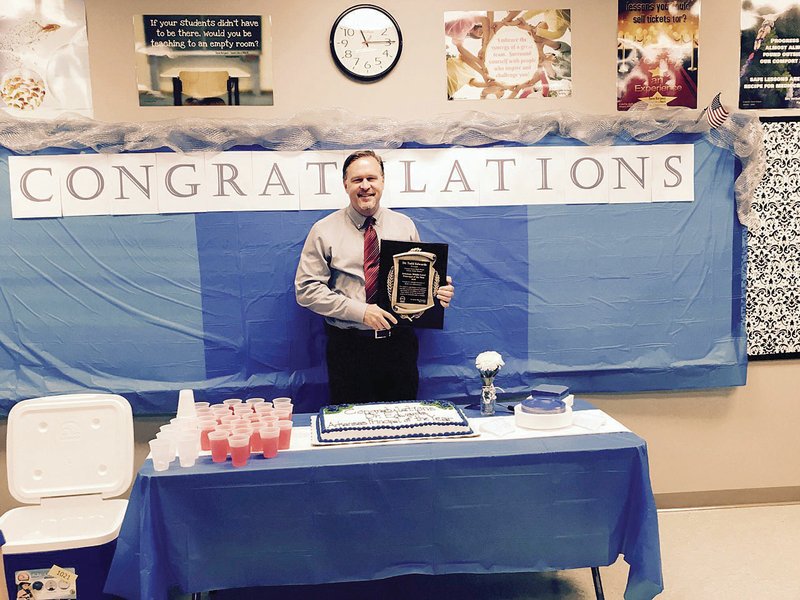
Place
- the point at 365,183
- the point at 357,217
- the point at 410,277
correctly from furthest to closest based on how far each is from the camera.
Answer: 1. the point at 357,217
2. the point at 365,183
3. the point at 410,277

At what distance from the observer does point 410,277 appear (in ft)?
9.12

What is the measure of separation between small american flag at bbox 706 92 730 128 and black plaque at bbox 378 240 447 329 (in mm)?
1635

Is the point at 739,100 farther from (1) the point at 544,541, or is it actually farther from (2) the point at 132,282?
(2) the point at 132,282

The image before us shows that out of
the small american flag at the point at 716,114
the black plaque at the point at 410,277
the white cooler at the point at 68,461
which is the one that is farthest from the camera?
the small american flag at the point at 716,114

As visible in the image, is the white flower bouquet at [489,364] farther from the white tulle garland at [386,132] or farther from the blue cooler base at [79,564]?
the blue cooler base at [79,564]

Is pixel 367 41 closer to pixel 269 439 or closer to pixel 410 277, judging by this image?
pixel 410 277

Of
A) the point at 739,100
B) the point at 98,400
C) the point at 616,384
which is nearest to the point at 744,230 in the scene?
the point at 739,100

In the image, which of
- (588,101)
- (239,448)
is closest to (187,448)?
(239,448)

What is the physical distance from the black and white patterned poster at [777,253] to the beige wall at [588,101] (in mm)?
170

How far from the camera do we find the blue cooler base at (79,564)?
2287 mm

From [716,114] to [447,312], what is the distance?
5.50 feet

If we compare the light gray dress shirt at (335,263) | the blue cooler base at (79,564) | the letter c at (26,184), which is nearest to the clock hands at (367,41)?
the light gray dress shirt at (335,263)

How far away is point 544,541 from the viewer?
7.41ft

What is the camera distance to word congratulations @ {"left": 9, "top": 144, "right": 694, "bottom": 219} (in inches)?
123
